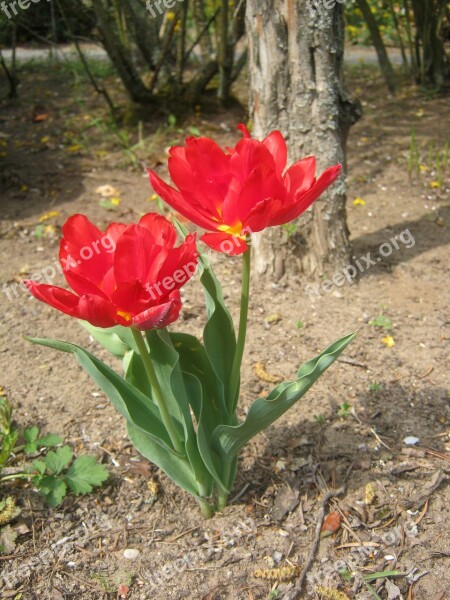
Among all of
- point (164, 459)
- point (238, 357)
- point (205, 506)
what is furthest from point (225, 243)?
point (205, 506)

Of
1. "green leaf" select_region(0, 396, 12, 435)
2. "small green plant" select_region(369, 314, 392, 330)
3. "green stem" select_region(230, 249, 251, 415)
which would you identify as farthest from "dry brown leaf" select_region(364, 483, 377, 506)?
"green leaf" select_region(0, 396, 12, 435)

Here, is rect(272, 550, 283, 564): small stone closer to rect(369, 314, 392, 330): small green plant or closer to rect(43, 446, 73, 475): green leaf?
rect(43, 446, 73, 475): green leaf

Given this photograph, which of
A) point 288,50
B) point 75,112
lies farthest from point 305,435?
point 75,112

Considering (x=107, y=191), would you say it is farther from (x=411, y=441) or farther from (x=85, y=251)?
(x=85, y=251)

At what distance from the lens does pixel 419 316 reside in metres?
2.67

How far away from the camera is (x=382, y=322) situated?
2.64 metres

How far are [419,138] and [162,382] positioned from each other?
3.46 meters

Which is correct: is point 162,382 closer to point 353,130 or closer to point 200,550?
point 200,550

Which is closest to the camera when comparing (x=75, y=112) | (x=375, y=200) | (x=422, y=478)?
(x=422, y=478)

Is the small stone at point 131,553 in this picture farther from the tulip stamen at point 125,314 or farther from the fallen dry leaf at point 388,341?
the fallen dry leaf at point 388,341

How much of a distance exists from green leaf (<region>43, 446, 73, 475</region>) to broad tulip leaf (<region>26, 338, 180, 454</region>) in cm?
42

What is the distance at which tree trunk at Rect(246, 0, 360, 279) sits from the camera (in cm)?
252

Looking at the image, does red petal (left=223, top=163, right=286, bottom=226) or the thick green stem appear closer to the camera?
red petal (left=223, top=163, right=286, bottom=226)

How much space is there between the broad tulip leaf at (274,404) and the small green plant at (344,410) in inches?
24.7
